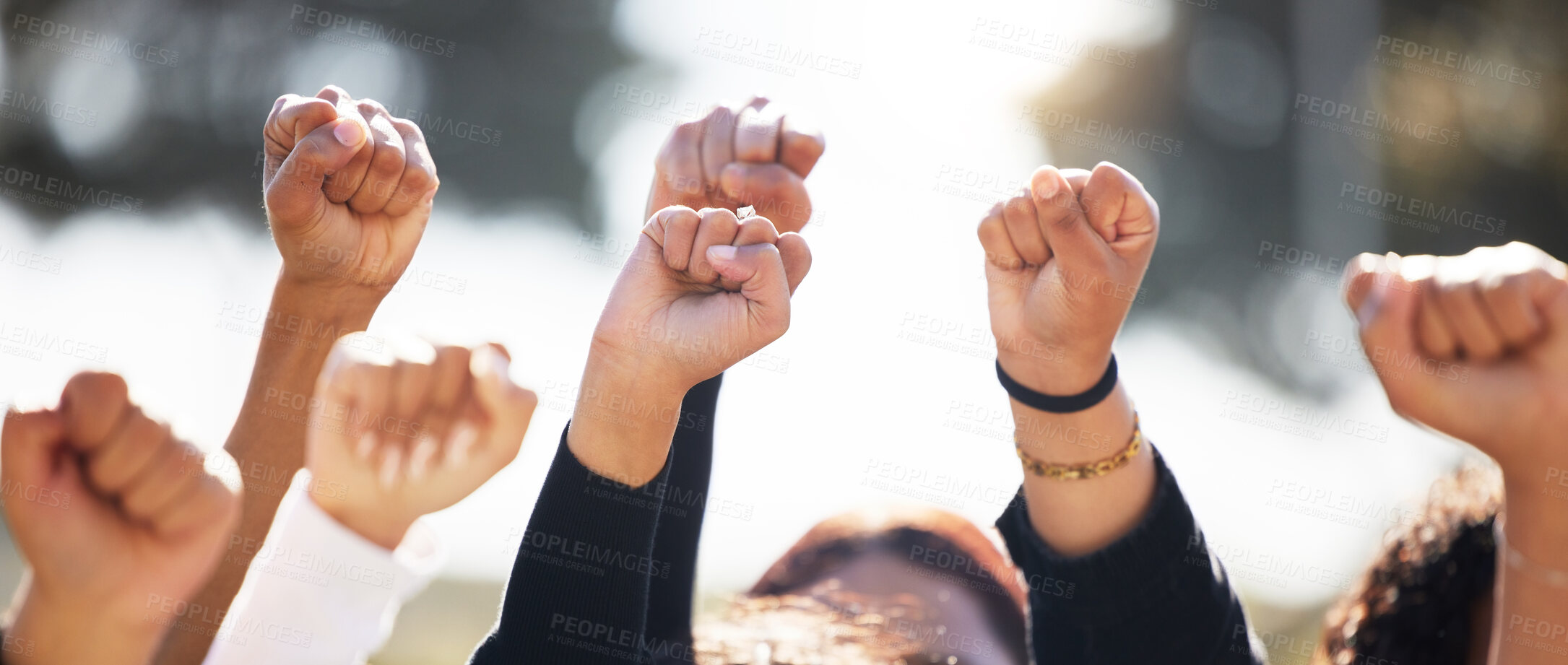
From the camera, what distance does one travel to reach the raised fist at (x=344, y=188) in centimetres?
117

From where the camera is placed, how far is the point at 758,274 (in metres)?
1.01

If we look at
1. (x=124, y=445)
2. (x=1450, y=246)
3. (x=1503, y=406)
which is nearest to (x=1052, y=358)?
(x=1503, y=406)

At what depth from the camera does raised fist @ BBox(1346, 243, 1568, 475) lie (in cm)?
96

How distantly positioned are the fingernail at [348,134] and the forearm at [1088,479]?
0.93 meters

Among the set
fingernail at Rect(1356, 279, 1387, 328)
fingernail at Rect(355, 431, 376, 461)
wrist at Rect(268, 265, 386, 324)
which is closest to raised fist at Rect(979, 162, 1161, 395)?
fingernail at Rect(1356, 279, 1387, 328)

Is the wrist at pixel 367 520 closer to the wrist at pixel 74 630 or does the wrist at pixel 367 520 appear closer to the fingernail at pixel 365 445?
the fingernail at pixel 365 445

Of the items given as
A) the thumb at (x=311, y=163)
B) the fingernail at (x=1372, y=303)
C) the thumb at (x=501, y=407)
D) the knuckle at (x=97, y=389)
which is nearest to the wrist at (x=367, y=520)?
the thumb at (x=501, y=407)

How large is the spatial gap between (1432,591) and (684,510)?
45.2 inches

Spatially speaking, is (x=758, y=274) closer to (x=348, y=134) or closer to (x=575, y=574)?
(x=575, y=574)

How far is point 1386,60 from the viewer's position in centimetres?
497

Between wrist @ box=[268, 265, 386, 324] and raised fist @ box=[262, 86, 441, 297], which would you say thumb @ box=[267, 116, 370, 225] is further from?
wrist @ box=[268, 265, 386, 324]

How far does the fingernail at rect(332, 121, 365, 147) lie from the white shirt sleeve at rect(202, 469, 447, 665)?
1.33ft

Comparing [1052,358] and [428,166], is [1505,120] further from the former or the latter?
[428,166]

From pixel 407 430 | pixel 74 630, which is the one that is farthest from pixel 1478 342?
pixel 74 630
